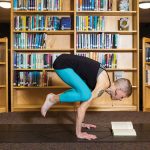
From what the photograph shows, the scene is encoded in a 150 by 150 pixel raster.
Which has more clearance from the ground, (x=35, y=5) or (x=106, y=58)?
(x=35, y=5)

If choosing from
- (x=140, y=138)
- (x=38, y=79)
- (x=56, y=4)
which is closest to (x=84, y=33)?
(x=56, y=4)

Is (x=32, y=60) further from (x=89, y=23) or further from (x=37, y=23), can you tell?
(x=89, y=23)

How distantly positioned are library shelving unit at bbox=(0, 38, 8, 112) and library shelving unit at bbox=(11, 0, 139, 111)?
0.10 meters

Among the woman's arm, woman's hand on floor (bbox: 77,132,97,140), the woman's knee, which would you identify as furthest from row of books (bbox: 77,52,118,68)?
woman's hand on floor (bbox: 77,132,97,140)

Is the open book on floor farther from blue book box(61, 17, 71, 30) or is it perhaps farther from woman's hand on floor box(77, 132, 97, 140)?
blue book box(61, 17, 71, 30)

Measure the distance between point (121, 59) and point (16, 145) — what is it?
9.07 ft

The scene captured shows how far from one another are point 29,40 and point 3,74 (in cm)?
69

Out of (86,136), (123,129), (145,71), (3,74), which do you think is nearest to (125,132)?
(123,129)

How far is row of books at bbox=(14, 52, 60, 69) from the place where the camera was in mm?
4598

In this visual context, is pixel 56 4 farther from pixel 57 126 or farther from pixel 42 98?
pixel 57 126

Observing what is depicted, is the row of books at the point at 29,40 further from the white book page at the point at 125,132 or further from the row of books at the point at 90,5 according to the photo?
the white book page at the point at 125,132

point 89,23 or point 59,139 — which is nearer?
point 59,139

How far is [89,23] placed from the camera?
15.1 ft

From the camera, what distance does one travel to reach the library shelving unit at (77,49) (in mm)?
4574
